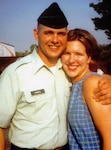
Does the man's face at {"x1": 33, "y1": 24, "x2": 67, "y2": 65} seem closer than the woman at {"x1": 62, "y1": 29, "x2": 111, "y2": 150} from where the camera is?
No

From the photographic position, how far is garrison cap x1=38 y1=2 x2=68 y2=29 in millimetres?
2739

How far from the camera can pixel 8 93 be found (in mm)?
2613

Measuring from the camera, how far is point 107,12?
23734 millimetres

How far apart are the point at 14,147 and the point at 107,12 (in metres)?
22.2

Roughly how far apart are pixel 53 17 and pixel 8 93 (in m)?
0.85

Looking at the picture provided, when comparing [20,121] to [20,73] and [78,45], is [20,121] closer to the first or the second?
[20,73]

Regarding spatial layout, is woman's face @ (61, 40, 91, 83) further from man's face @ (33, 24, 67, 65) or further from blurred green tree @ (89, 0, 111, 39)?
blurred green tree @ (89, 0, 111, 39)

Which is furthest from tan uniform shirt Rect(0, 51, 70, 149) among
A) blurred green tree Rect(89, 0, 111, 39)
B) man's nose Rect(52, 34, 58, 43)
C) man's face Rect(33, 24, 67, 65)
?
blurred green tree Rect(89, 0, 111, 39)

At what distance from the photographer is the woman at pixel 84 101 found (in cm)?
219

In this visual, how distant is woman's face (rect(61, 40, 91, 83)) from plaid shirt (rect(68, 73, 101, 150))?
0.73 feet

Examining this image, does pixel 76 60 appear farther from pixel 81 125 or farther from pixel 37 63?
pixel 81 125

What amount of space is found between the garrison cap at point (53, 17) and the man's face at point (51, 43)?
1.6 inches

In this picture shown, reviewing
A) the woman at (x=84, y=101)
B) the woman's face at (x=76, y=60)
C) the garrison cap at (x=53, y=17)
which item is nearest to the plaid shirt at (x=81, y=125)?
the woman at (x=84, y=101)

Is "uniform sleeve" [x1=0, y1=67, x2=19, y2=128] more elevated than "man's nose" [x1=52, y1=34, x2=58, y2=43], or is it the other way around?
"man's nose" [x1=52, y1=34, x2=58, y2=43]
